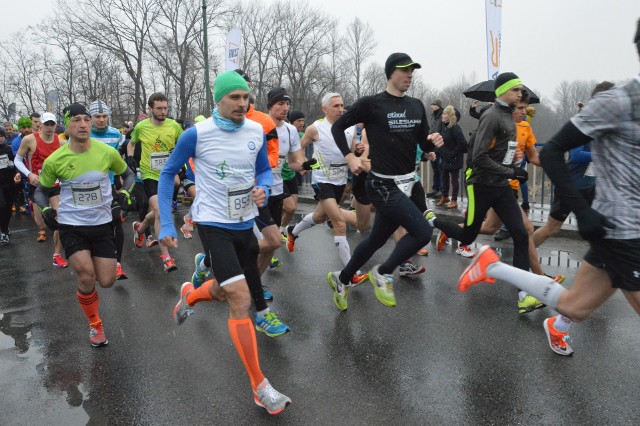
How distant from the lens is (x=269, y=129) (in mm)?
5344

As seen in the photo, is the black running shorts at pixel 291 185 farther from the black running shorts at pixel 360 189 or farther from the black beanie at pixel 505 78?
the black beanie at pixel 505 78

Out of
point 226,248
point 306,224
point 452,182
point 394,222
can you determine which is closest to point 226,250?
point 226,248

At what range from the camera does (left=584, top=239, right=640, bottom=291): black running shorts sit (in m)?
2.55

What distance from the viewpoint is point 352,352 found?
402 centimetres

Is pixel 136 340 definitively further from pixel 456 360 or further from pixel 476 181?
pixel 476 181

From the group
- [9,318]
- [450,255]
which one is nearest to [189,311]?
[9,318]

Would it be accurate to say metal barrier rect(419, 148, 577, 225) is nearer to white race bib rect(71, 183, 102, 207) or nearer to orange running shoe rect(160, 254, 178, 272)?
orange running shoe rect(160, 254, 178, 272)

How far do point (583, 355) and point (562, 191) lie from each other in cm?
176

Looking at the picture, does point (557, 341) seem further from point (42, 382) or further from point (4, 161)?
point (4, 161)

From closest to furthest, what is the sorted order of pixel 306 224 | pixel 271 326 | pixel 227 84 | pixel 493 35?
pixel 227 84 → pixel 271 326 → pixel 306 224 → pixel 493 35

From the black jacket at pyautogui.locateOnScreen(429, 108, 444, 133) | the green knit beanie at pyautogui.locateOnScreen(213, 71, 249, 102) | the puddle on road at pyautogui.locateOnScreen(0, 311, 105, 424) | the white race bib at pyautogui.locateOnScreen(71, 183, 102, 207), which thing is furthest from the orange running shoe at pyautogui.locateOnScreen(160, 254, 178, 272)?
the black jacket at pyautogui.locateOnScreen(429, 108, 444, 133)

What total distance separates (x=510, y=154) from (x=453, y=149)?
5.53 meters

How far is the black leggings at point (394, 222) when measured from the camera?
4277mm

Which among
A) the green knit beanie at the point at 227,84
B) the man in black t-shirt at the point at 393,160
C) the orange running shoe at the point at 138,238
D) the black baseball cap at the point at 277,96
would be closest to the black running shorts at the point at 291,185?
the black baseball cap at the point at 277,96
